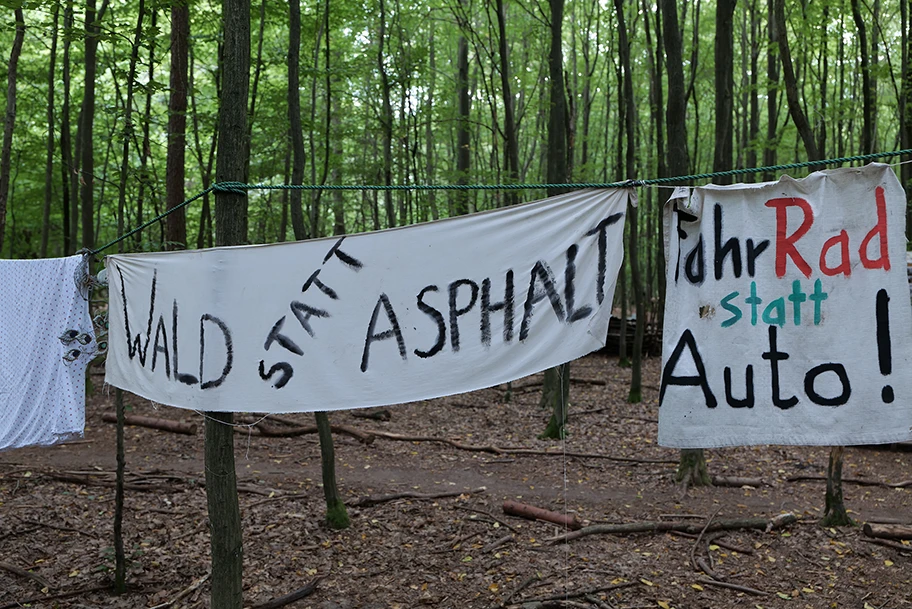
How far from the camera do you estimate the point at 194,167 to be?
1928cm

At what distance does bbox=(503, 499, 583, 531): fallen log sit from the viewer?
21.5ft

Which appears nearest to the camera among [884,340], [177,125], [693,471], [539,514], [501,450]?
[884,340]

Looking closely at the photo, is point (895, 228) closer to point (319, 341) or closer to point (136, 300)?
point (319, 341)

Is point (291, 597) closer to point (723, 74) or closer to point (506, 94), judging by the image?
point (723, 74)

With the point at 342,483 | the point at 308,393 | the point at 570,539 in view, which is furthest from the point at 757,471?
the point at 308,393

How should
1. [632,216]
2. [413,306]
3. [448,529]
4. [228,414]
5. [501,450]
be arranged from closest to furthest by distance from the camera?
[413,306], [228,414], [448,529], [501,450], [632,216]

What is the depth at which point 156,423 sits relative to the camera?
32.4 feet

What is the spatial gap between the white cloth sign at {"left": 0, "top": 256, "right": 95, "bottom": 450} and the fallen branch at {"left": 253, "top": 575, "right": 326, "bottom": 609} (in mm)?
1912

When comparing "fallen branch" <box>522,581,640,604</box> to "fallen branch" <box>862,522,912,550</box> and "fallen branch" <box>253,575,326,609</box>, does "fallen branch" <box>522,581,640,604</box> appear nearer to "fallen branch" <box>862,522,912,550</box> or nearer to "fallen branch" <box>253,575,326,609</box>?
"fallen branch" <box>253,575,326,609</box>

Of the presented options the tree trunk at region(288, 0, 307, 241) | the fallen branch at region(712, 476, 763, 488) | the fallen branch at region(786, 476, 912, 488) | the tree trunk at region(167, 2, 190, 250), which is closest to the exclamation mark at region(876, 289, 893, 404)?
the tree trunk at region(288, 0, 307, 241)

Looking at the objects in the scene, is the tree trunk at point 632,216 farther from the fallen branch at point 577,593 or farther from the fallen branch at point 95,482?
the fallen branch at point 95,482

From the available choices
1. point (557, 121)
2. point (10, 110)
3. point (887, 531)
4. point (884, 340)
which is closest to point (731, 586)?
point (887, 531)

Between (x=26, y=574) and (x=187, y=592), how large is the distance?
54.1 inches

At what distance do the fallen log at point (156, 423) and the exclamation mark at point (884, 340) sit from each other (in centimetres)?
871
